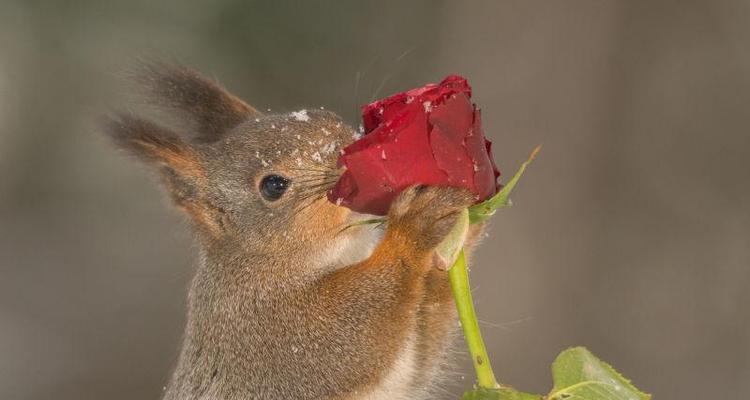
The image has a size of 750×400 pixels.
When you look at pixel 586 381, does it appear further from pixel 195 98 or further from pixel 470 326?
pixel 195 98

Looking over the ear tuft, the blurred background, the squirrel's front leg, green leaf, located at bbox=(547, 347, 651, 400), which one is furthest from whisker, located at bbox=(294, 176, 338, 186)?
the blurred background

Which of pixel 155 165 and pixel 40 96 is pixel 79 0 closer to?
pixel 40 96

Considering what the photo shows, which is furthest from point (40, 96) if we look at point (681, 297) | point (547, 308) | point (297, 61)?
point (681, 297)

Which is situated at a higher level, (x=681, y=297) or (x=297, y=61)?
(x=297, y=61)

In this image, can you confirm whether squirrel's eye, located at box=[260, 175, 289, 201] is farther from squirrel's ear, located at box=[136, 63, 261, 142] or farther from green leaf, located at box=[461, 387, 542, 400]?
green leaf, located at box=[461, 387, 542, 400]

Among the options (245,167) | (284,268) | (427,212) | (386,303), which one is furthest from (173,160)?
(427,212)
